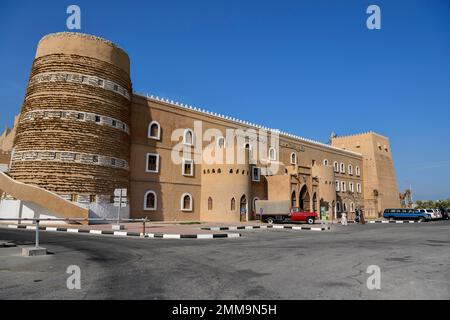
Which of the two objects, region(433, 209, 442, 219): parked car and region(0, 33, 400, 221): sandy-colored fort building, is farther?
region(433, 209, 442, 219): parked car

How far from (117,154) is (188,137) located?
793 centimetres

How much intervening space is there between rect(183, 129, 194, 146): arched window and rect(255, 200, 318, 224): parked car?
827 centimetres

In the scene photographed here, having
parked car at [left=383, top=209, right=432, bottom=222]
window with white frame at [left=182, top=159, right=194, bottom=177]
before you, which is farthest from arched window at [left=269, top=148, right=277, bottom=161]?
parked car at [left=383, top=209, right=432, bottom=222]

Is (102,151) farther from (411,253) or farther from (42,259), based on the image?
(411,253)

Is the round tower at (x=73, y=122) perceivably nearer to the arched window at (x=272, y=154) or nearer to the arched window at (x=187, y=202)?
the arched window at (x=187, y=202)

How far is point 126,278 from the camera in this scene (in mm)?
5387

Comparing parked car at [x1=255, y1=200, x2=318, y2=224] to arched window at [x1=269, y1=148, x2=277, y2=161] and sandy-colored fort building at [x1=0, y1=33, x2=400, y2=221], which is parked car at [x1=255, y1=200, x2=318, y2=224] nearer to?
sandy-colored fort building at [x1=0, y1=33, x2=400, y2=221]

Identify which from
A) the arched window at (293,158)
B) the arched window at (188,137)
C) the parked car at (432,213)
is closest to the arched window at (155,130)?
the arched window at (188,137)

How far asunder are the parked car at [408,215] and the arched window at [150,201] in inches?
1055

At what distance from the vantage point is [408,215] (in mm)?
35500

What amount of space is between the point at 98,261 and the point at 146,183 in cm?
1982

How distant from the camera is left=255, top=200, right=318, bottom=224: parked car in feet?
85.9
